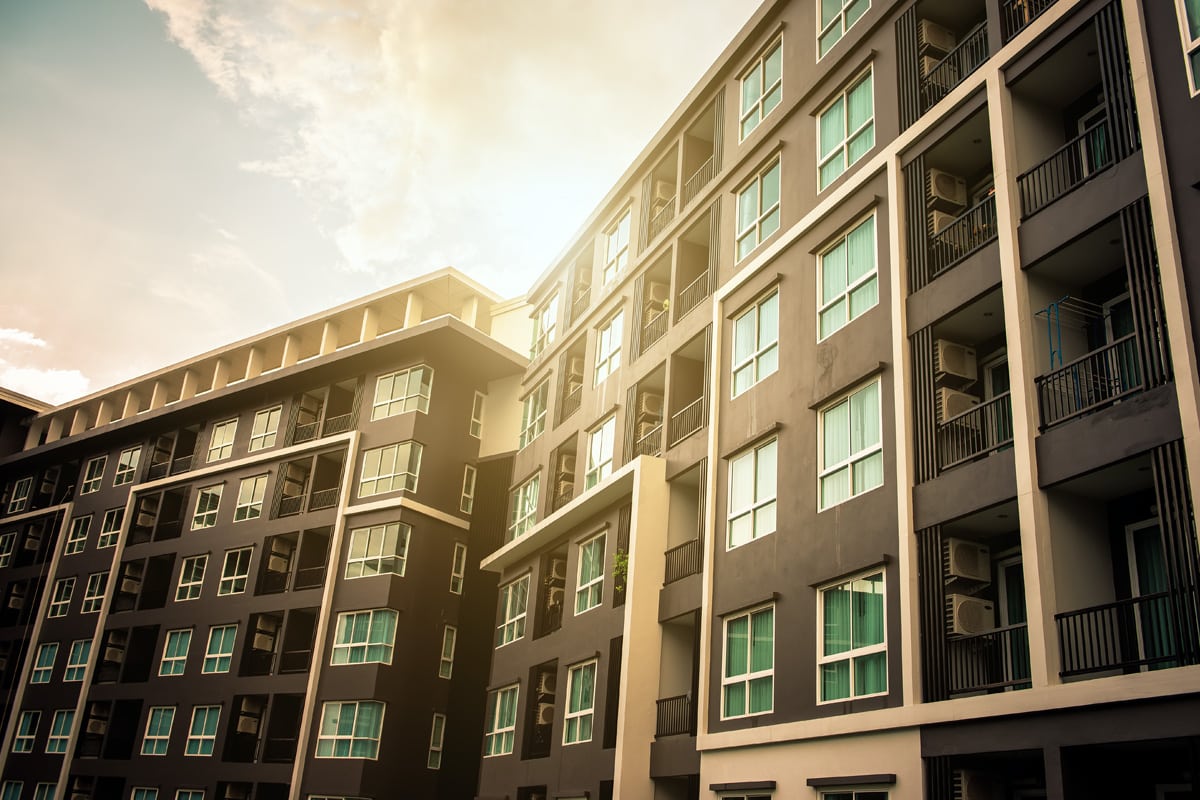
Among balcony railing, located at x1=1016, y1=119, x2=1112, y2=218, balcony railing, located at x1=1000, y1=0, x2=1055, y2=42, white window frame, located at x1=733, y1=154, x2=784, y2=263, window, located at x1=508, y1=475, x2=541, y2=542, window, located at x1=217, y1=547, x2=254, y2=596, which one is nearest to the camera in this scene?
balcony railing, located at x1=1016, y1=119, x2=1112, y2=218

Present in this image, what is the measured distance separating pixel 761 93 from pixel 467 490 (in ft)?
69.1

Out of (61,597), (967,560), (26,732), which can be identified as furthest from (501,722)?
(61,597)

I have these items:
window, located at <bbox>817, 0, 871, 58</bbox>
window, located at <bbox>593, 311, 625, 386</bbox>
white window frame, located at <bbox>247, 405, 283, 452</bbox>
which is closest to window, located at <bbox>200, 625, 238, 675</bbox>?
white window frame, located at <bbox>247, 405, 283, 452</bbox>

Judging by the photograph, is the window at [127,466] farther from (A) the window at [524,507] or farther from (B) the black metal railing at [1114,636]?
(B) the black metal railing at [1114,636]

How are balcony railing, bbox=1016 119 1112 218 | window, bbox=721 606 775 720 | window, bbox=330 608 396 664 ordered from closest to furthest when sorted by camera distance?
1. balcony railing, bbox=1016 119 1112 218
2. window, bbox=721 606 775 720
3. window, bbox=330 608 396 664

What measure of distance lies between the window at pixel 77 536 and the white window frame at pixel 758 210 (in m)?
38.6

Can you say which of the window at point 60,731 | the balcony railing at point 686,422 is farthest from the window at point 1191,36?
the window at point 60,731

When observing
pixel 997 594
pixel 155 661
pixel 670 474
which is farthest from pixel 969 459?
pixel 155 661

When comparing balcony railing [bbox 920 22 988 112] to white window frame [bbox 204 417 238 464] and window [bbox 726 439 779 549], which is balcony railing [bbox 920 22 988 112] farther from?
white window frame [bbox 204 417 238 464]

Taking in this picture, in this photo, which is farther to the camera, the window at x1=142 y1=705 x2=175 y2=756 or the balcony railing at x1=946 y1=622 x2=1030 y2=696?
the window at x1=142 y1=705 x2=175 y2=756

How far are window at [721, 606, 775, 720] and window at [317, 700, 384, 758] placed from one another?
18491 mm

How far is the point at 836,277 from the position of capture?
19984mm

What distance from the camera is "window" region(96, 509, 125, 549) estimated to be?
156 feet

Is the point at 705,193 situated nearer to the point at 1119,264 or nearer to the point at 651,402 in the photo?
the point at 651,402
